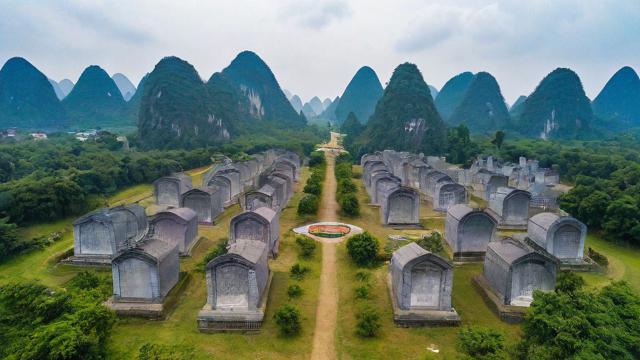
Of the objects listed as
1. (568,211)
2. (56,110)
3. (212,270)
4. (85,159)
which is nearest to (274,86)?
(56,110)

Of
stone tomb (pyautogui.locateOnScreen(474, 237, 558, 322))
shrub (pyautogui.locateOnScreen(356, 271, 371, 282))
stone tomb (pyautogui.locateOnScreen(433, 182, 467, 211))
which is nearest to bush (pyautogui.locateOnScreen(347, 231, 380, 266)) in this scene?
shrub (pyautogui.locateOnScreen(356, 271, 371, 282))

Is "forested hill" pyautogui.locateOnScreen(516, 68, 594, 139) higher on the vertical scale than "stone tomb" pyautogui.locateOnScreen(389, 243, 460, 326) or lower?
higher

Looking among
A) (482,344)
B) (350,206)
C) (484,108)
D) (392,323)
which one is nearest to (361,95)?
(484,108)

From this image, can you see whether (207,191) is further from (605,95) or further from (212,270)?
(605,95)

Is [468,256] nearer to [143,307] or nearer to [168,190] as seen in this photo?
Answer: [143,307]

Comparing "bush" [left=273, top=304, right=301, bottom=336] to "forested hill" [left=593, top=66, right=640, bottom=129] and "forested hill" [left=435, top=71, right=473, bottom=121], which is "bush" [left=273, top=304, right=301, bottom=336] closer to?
"forested hill" [left=593, top=66, right=640, bottom=129]

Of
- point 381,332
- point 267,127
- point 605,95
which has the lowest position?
point 381,332

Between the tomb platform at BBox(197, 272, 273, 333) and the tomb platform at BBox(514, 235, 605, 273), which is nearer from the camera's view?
the tomb platform at BBox(197, 272, 273, 333)
